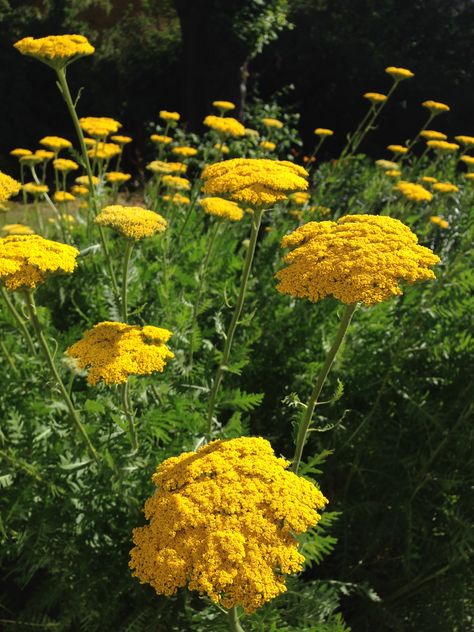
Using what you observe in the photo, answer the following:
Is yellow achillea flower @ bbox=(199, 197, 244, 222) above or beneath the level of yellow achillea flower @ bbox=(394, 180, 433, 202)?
above

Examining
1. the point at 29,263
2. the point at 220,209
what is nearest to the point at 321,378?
the point at 29,263

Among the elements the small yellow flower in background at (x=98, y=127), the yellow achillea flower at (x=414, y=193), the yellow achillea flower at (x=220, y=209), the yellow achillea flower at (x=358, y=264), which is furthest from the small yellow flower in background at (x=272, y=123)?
the yellow achillea flower at (x=358, y=264)

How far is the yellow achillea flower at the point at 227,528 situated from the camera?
61.4 inches

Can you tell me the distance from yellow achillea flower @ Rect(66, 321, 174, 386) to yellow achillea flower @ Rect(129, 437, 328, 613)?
1.61 feet

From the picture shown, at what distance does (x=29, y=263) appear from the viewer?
2090 mm

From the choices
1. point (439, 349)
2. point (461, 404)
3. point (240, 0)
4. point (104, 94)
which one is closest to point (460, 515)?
point (461, 404)

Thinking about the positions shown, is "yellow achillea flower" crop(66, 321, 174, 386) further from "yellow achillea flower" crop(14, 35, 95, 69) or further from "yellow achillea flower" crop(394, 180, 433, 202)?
"yellow achillea flower" crop(394, 180, 433, 202)

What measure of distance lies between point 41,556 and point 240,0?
9.63 meters

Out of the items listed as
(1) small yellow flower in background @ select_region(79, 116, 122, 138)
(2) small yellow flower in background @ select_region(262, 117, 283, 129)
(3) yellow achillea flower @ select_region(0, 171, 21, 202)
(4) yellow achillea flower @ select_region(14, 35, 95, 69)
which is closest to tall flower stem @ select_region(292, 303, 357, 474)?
(3) yellow achillea flower @ select_region(0, 171, 21, 202)

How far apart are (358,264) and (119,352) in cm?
96

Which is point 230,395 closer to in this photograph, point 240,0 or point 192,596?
point 192,596

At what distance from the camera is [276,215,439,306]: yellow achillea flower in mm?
1809

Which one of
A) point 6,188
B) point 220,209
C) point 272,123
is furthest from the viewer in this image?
point 272,123

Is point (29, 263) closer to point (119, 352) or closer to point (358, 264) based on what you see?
point (119, 352)
